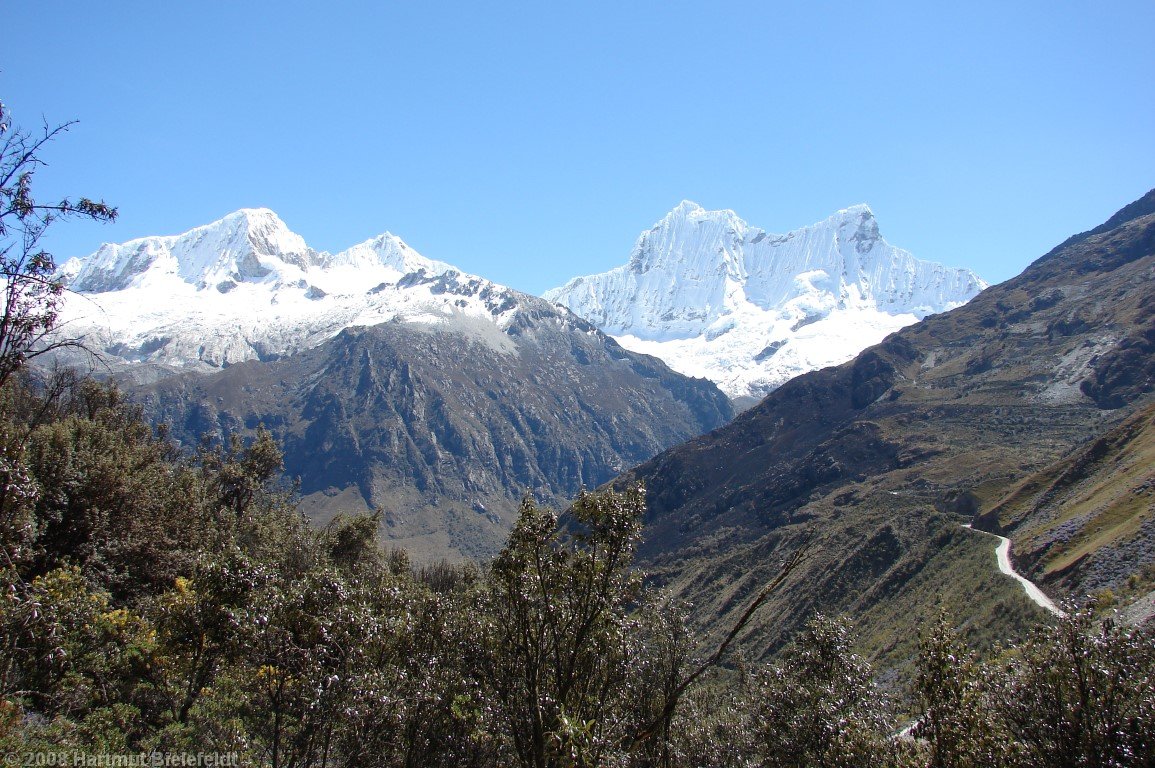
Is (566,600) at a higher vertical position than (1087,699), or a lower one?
higher

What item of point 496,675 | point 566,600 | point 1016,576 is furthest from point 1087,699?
point 1016,576

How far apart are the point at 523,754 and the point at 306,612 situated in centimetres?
896

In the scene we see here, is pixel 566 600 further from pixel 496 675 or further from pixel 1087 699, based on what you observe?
pixel 1087 699

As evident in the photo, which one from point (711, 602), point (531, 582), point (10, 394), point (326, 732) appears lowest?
point (711, 602)

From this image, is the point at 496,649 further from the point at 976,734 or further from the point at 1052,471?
the point at 1052,471

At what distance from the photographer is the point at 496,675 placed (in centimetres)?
2238

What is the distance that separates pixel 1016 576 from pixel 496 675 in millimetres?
121541

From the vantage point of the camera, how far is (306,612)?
21.4 m

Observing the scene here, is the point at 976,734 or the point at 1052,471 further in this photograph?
the point at 1052,471

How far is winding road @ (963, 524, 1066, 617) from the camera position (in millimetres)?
96375

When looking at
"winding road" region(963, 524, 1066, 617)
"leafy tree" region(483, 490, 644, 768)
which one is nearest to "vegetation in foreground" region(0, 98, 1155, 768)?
"leafy tree" region(483, 490, 644, 768)

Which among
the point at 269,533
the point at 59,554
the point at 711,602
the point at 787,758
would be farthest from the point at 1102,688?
the point at 711,602

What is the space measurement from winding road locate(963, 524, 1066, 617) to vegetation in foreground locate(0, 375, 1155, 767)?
2659 inches

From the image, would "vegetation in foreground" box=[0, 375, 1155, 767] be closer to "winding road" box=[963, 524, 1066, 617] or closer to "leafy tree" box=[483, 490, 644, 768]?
"leafy tree" box=[483, 490, 644, 768]
